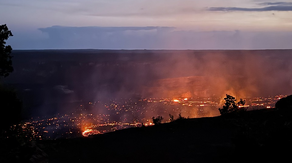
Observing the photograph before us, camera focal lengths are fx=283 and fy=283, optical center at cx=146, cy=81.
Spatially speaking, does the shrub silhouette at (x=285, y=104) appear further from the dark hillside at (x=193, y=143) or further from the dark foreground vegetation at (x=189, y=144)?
the dark hillside at (x=193, y=143)

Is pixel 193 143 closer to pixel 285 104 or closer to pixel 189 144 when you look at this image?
pixel 189 144

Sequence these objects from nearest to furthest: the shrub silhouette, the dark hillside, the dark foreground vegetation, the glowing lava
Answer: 1. the dark foreground vegetation
2. the dark hillside
3. the shrub silhouette
4. the glowing lava

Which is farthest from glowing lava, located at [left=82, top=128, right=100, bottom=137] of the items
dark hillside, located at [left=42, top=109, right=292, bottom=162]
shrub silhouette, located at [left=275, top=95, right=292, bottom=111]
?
shrub silhouette, located at [left=275, top=95, right=292, bottom=111]

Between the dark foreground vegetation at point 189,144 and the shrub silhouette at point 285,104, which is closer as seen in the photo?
the dark foreground vegetation at point 189,144

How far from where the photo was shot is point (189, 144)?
11039 millimetres

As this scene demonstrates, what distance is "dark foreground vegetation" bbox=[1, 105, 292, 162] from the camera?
28.2 feet

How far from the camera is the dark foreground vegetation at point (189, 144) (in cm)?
860

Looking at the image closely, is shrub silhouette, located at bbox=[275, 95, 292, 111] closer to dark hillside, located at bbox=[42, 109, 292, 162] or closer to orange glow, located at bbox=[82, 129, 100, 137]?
dark hillside, located at bbox=[42, 109, 292, 162]

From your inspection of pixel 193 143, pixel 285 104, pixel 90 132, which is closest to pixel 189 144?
pixel 193 143

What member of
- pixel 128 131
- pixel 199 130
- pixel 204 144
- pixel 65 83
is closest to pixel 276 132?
pixel 204 144

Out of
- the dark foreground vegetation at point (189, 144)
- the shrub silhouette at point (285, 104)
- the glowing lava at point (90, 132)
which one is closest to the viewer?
the dark foreground vegetation at point (189, 144)

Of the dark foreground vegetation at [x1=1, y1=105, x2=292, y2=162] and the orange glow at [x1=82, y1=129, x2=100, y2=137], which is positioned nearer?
the dark foreground vegetation at [x1=1, y1=105, x2=292, y2=162]

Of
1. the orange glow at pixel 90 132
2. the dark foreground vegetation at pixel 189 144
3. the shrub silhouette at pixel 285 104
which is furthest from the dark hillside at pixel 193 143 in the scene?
the orange glow at pixel 90 132

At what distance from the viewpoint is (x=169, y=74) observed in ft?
239
